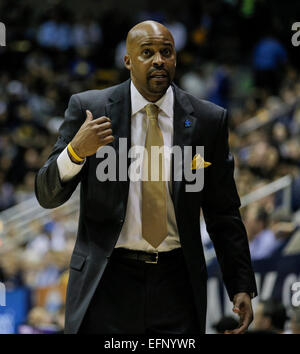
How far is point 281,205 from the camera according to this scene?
7168 millimetres

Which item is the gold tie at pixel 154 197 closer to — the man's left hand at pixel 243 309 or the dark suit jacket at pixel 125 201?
the dark suit jacket at pixel 125 201

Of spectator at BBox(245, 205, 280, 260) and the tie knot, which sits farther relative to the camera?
spectator at BBox(245, 205, 280, 260)

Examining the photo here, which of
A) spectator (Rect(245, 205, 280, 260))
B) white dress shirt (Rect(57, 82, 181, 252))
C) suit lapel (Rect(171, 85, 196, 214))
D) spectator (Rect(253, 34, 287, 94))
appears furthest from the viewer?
spectator (Rect(253, 34, 287, 94))

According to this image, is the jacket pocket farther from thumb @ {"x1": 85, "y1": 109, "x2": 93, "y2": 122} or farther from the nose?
the nose

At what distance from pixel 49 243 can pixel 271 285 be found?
371 cm

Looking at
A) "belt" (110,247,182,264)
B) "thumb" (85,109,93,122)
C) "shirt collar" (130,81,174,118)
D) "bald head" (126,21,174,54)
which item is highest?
"bald head" (126,21,174,54)

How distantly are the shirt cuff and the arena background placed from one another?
96.9 inches

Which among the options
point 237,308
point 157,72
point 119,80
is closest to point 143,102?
point 157,72

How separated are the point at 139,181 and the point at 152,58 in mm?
516

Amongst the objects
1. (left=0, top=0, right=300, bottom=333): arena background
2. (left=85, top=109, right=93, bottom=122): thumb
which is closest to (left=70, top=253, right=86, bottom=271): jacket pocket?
(left=85, top=109, right=93, bottom=122): thumb

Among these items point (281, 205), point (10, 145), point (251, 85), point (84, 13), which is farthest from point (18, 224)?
point (84, 13)

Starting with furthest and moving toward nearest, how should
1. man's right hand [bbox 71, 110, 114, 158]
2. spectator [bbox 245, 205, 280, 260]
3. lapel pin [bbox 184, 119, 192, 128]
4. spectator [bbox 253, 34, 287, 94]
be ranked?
spectator [bbox 253, 34, 287, 94] → spectator [bbox 245, 205, 280, 260] → lapel pin [bbox 184, 119, 192, 128] → man's right hand [bbox 71, 110, 114, 158]

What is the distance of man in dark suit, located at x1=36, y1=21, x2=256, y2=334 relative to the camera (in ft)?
10.4

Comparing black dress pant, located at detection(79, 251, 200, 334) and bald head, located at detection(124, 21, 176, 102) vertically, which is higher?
bald head, located at detection(124, 21, 176, 102)
